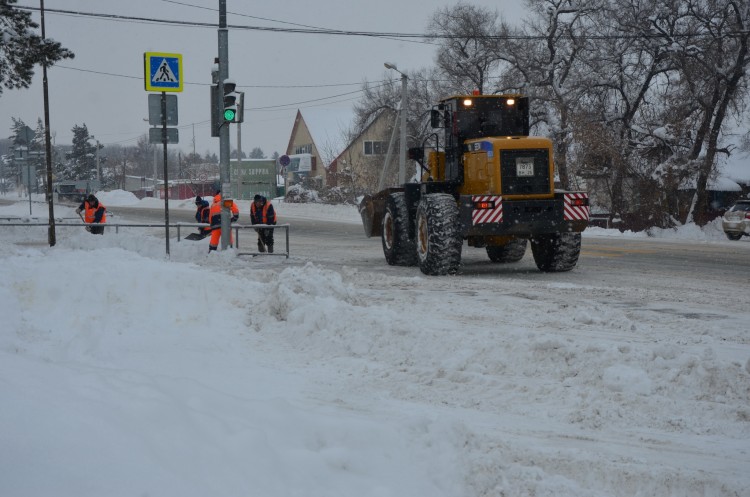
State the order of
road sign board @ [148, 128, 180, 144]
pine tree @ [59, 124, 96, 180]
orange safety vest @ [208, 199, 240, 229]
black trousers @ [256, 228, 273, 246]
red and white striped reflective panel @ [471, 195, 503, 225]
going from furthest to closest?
pine tree @ [59, 124, 96, 180] → black trousers @ [256, 228, 273, 246] → orange safety vest @ [208, 199, 240, 229] → road sign board @ [148, 128, 180, 144] → red and white striped reflective panel @ [471, 195, 503, 225]

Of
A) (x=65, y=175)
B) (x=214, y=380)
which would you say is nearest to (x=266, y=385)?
(x=214, y=380)

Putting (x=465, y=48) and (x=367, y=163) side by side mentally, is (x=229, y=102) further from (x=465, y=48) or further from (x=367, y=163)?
(x=367, y=163)

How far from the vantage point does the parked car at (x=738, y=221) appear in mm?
25328

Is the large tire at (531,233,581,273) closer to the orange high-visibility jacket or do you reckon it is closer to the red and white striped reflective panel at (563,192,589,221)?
the red and white striped reflective panel at (563,192,589,221)

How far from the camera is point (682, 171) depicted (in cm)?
2869

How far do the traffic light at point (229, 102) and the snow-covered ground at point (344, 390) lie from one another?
5.35 meters

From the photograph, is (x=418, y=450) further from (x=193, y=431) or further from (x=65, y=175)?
(x=65, y=175)

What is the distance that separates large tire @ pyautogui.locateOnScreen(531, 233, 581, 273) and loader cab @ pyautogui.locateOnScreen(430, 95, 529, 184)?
6.39 ft

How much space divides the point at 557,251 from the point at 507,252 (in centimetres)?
253

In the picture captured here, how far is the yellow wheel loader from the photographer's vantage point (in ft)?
42.9

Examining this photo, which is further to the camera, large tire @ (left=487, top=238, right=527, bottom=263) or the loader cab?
large tire @ (left=487, top=238, right=527, bottom=263)

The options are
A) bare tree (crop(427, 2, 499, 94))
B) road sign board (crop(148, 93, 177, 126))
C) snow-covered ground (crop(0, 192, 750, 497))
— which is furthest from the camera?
bare tree (crop(427, 2, 499, 94))

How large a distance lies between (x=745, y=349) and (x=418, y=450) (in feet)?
13.2

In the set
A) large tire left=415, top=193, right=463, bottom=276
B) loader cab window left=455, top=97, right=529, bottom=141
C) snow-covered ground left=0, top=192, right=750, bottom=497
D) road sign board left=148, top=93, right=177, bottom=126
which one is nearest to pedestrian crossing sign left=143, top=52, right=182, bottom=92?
road sign board left=148, top=93, right=177, bottom=126
